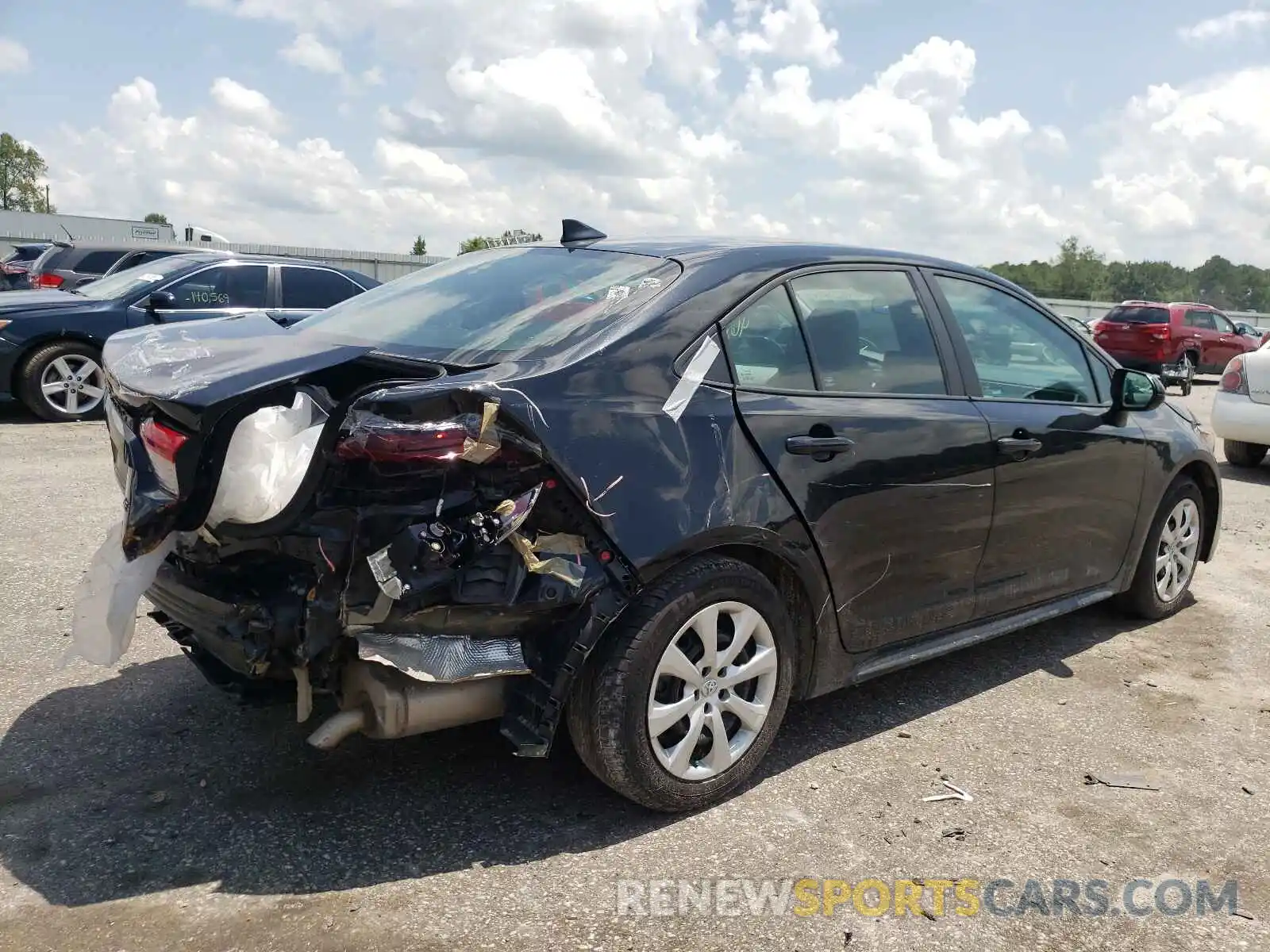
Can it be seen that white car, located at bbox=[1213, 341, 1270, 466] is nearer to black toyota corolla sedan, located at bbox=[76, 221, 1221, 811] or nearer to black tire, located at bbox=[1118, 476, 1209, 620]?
black tire, located at bbox=[1118, 476, 1209, 620]

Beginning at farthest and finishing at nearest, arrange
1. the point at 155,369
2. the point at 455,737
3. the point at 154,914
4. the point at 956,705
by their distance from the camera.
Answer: the point at 956,705 < the point at 455,737 < the point at 155,369 < the point at 154,914

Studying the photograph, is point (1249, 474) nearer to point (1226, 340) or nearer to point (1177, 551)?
point (1177, 551)

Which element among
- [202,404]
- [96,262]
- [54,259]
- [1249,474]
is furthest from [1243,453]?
[54,259]

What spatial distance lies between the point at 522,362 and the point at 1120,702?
2.90m

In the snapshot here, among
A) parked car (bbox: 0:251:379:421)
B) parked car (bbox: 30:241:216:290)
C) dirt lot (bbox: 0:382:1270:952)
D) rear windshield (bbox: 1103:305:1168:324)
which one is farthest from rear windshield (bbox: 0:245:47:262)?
rear windshield (bbox: 1103:305:1168:324)

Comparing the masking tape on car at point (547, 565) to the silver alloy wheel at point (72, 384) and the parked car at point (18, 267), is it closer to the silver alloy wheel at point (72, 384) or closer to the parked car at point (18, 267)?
the silver alloy wheel at point (72, 384)

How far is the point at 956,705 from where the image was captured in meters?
4.14

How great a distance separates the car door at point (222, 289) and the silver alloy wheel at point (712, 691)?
7.88m

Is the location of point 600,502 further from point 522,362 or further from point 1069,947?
point 1069,947

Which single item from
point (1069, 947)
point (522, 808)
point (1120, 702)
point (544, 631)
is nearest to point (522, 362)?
point (544, 631)

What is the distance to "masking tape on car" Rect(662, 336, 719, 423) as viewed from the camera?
118 inches

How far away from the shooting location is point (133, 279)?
1020 cm

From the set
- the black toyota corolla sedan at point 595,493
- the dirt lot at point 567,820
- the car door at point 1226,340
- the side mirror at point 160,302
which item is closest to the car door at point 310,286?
the side mirror at point 160,302

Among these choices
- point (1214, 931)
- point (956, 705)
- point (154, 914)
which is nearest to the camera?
point (154, 914)
